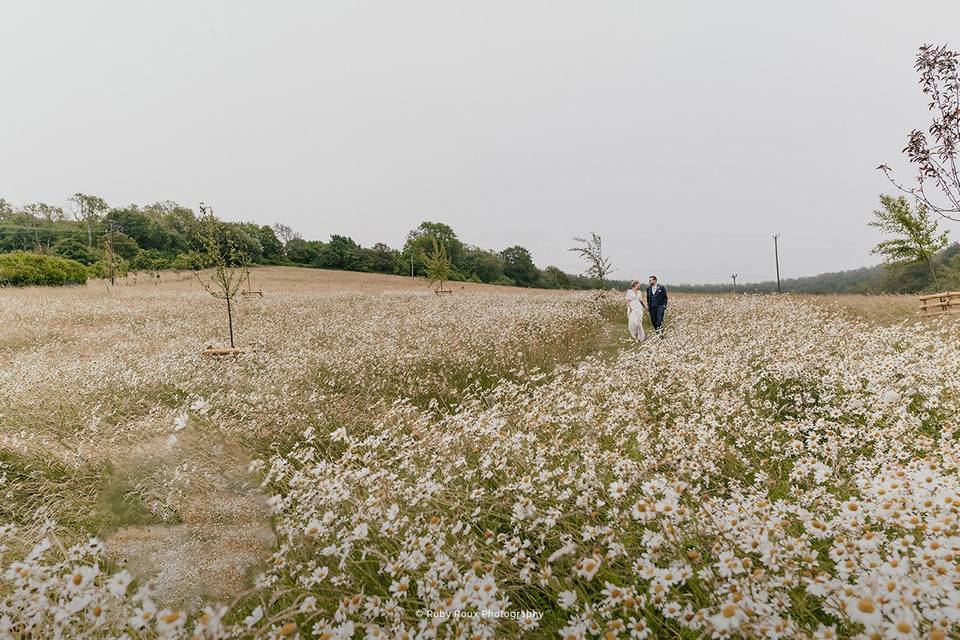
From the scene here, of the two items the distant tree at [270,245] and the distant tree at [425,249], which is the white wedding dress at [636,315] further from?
the distant tree at [270,245]

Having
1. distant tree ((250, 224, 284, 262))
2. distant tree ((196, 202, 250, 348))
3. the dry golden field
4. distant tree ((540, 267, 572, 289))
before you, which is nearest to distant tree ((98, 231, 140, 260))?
distant tree ((250, 224, 284, 262))

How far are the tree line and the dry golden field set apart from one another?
18.7 feet

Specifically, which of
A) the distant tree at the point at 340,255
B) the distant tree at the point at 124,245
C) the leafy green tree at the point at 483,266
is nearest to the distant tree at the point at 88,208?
the distant tree at the point at 124,245

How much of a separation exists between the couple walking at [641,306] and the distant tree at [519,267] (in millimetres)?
38834

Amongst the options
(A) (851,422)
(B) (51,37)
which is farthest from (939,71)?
(B) (51,37)

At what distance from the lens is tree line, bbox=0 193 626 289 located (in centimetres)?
1298

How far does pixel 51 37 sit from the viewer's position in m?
5.80

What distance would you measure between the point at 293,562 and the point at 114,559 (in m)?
1.07

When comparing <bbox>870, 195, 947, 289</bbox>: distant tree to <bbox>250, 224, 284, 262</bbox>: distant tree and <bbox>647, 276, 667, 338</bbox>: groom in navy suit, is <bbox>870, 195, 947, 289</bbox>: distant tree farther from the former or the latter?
<bbox>250, 224, 284, 262</bbox>: distant tree

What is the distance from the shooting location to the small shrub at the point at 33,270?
10500 mm

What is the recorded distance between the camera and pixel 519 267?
5653cm

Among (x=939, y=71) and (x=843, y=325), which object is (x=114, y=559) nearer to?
(x=939, y=71)

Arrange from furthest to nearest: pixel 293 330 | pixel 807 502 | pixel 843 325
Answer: pixel 293 330
pixel 843 325
pixel 807 502

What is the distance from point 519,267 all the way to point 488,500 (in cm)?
5431
